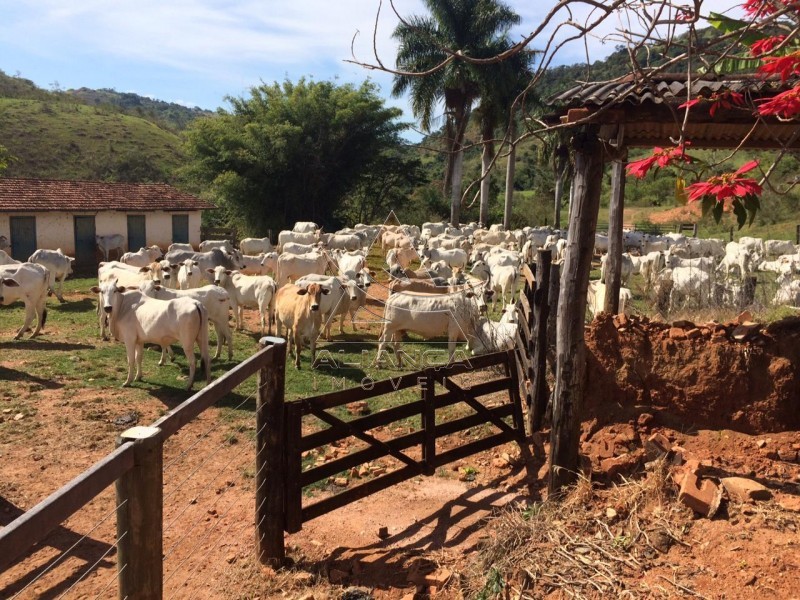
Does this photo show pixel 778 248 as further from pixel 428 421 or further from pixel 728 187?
pixel 728 187

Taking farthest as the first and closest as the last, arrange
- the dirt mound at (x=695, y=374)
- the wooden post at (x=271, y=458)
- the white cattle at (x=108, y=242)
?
1. the white cattle at (x=108, y=242)
2. the dirt mound at (x=695, y=374)
3. the wooden post at (x=271, y=458)

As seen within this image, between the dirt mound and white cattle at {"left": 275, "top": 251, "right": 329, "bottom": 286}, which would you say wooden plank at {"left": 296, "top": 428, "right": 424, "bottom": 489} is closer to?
the dirt mound

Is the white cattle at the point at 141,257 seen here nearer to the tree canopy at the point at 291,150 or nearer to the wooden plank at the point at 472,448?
the tree canopy at the point at 291,150

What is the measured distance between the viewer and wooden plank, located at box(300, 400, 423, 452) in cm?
536

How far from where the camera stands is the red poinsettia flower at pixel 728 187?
3.33m

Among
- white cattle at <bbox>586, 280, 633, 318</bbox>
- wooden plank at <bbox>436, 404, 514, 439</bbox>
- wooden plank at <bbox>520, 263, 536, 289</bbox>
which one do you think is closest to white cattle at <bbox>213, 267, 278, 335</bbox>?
wooden plank at <bbox>520, 263, 536, 289</bbox>

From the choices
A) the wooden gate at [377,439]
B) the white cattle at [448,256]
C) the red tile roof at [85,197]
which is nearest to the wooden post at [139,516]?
the wooden gate at [377,439]

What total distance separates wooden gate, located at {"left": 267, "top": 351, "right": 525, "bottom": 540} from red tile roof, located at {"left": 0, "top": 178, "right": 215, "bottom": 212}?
23.1 m

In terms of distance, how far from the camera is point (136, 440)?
119 inches

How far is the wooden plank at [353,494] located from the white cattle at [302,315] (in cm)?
564

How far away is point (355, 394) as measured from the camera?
578 cm

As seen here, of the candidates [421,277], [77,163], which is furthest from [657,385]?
[77,163]

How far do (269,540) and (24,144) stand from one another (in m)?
60.2

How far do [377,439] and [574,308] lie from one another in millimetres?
2332
